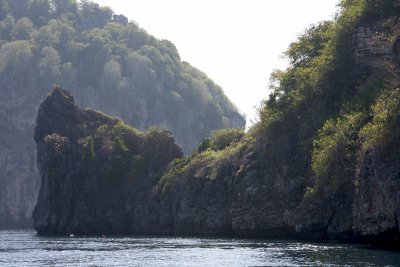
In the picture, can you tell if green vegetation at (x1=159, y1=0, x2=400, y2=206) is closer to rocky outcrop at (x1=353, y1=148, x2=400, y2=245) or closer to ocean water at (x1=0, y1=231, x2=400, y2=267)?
rocky outcrop at (x1=353, y1=148, x2=400, y2=245)

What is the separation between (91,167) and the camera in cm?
13750

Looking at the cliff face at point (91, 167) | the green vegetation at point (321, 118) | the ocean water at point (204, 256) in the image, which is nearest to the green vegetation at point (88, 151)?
the cliff face at point (91, 167)

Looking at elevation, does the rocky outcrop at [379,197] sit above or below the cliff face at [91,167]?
below

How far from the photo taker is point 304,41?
117438 millimetres

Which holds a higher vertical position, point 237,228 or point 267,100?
point 267,100

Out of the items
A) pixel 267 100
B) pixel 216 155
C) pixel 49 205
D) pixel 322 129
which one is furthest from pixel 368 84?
pixel 49 205

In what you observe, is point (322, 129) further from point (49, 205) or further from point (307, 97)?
point (49, 205)

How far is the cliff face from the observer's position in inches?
5207

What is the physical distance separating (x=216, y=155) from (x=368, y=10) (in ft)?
123

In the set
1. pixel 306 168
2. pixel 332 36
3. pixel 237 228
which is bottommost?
pixel 237 228

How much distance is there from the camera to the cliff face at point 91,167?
132m

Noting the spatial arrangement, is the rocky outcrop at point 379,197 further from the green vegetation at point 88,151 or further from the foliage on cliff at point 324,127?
the green vegetation at point 88,151

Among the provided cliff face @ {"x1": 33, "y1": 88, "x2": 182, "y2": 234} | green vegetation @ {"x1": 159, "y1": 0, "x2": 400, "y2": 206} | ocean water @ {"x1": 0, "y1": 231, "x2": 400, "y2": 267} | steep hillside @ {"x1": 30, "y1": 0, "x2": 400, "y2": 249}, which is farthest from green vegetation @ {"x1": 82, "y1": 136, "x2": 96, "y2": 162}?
ocean water @ {"x1": 0, "y1": 231, "x2": 400, "y2": 267}

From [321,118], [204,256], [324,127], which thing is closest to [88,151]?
[321,118]
